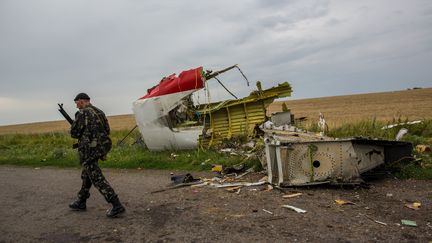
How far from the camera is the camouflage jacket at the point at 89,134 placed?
6.57 metres

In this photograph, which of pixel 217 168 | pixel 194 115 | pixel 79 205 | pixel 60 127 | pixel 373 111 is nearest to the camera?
pixel 79 205

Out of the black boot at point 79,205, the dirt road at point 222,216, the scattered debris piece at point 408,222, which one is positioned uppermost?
the black boot at point 79,205

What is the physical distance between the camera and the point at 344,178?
780 cm

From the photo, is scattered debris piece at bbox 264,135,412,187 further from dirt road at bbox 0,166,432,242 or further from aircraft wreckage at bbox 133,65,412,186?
aircraft wreckage at bbox 133,65,412,186

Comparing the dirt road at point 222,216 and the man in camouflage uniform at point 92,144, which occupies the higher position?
the man in camouflage uniform at point 92,144

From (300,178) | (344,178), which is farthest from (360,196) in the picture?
(300,178)

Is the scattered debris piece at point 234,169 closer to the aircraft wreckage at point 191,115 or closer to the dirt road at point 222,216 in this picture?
the dirt road at point 222,216

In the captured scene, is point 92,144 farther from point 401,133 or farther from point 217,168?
point 401,133

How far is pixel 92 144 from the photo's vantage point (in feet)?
21.6

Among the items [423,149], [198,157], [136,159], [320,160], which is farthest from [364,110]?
[320,160]

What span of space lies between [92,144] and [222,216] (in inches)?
95.3

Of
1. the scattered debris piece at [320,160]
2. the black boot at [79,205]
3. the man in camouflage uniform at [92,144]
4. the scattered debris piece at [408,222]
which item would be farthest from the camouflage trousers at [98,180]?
the scattered debris piece at [408,222]

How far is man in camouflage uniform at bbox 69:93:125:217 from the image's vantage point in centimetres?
646

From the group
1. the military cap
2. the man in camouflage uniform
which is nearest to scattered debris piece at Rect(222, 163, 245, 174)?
the man in camouflage uniform
